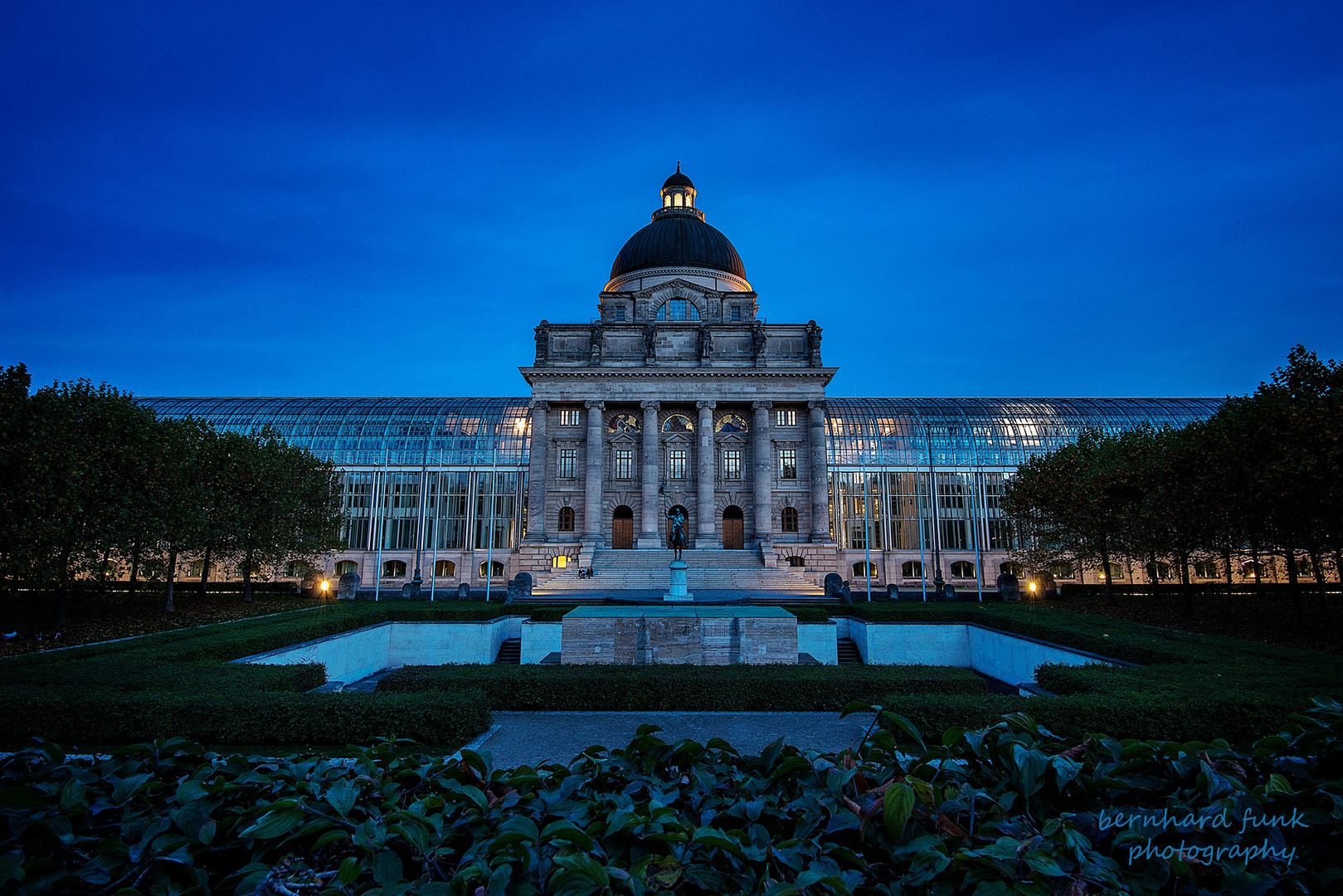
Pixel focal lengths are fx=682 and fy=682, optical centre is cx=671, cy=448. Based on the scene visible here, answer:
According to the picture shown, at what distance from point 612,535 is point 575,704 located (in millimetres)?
42633

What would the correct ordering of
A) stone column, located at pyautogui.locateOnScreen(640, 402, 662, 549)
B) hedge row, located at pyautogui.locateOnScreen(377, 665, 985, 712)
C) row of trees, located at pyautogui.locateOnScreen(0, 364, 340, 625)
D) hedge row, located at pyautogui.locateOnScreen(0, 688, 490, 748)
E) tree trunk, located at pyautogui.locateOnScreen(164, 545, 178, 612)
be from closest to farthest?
hedge row, located at pyautogui.locateOnScreen(0, 688, 490, 748) < hedge row, located at pyautogui.locateOnScreen(377, 665, 985, 712) < row of trees, located at pyautogui.locateOnScreen(0, 364, 340, 625) < tree trunk, located at pyautogui.locateOnScreen(164, 545, 178, 612) < stone column, located at pyautogui.locateOnScreen(640, 402, 662, 549)

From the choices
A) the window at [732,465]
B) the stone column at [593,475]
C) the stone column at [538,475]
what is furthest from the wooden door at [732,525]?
the stone column at [538,475]

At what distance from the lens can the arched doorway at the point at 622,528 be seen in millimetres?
58750

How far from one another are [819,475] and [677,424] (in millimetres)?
12716

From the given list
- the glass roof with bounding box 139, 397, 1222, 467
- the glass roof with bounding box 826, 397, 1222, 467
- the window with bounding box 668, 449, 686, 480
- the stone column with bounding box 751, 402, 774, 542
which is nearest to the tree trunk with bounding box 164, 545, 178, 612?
the glass roof with bounding box 139, 397, 1222, 467

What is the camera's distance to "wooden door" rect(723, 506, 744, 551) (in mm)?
58938

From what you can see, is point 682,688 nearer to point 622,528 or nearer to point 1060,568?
point 622,528

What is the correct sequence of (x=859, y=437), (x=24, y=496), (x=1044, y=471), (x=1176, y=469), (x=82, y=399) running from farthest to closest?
(x=859, y=437)
(x=1044, y=471)
(x=1176, y=469)
(x=82, y=399)
(x=24, y=496)

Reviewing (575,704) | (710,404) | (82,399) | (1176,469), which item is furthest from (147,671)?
(710,404)

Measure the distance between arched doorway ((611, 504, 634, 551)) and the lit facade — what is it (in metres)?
0.16

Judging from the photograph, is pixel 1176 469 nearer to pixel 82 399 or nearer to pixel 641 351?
pixel 641 351

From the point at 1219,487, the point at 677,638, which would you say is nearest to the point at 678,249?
the point at 1219,487

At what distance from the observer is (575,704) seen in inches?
637

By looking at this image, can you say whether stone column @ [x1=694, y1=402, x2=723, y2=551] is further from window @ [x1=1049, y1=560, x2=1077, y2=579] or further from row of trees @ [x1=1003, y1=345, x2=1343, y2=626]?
window @ [x1=1049, y1=560, x2=1077, y2=579]
